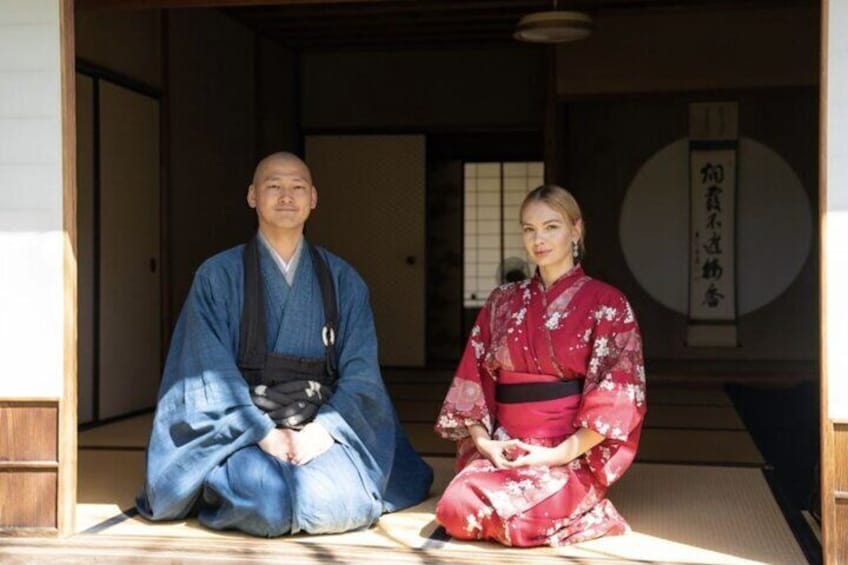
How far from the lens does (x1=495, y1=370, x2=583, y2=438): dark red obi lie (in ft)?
11.4

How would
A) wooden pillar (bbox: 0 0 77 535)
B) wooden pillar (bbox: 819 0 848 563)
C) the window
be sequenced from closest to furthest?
wooden pillar (bbox: 819 0 848 563), wooden pillar (bbox: 0 0 77 535), the window

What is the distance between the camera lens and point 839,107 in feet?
9.78

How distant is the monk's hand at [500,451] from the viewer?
342 cm

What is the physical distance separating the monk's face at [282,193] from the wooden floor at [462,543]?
96 cm

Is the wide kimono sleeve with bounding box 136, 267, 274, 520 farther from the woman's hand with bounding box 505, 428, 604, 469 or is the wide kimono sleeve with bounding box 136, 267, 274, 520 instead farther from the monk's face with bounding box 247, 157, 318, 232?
the woman's hand with bounding box 505, 428, 604, 469

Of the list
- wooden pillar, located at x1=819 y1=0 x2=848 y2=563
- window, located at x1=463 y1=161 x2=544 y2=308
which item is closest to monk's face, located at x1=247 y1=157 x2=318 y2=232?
wooden pillar, located at x1=819 y1=0 x2=848 y2=563

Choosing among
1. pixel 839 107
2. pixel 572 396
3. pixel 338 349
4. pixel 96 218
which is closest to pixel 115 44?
pixel 96 218

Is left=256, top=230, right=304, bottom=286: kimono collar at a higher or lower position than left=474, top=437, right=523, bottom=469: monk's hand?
higher

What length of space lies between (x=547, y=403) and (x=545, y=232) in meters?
0.50

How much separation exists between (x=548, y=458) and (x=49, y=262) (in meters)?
1.51

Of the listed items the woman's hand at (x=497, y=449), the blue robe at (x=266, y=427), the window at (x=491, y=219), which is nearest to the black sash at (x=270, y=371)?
the blue robe at (x=266, y=427)

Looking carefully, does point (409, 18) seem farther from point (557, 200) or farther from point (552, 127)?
point (557, 200)

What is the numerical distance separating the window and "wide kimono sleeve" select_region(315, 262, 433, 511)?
6789 millimetres

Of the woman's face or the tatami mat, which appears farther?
the woman's face
